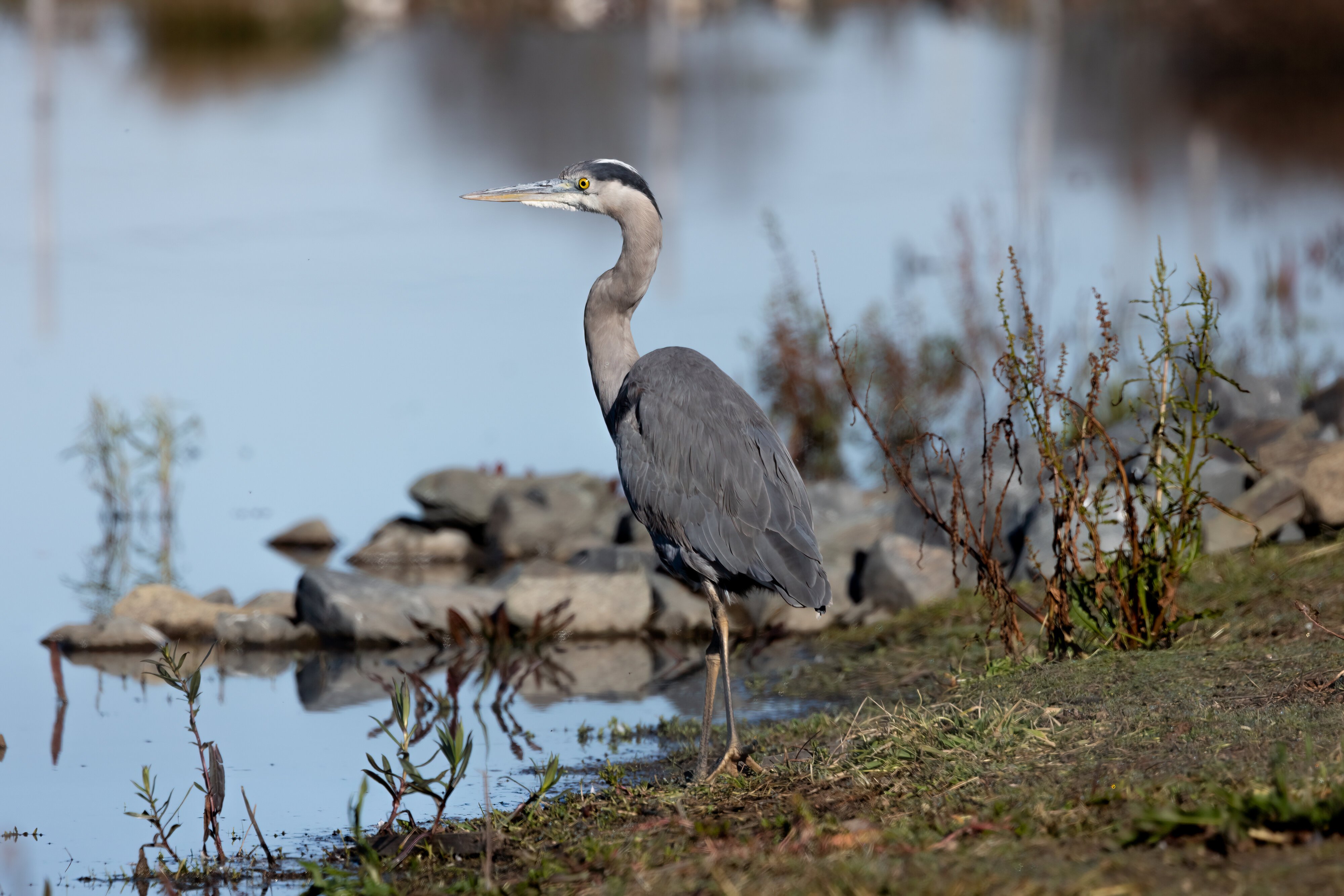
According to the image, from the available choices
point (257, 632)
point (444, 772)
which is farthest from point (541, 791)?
point (257, 632)

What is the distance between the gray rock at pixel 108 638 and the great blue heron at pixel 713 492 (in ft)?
9.19

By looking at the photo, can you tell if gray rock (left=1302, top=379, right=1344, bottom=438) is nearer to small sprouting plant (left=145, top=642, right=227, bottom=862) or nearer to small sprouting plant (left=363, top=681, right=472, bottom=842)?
small sprouting plant (left=363, top=681, right=472, bottom=842)

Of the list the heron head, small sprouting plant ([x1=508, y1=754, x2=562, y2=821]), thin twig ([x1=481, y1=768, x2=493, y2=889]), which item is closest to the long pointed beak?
the heron head

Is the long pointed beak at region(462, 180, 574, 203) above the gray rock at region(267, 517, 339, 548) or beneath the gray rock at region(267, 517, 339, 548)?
above

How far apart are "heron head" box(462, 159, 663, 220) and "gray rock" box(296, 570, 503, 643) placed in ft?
6.91

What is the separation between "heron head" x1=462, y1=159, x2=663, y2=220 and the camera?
635 cm

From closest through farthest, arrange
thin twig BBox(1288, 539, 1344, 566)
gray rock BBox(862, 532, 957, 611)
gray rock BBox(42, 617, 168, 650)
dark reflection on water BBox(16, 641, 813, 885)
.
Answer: dark reflection on water BBox(16, 641, 813, 885) < thin twig BBox(1288, 539, 1344, 566) < gray rock BBox(42, 617, 168, 650) < gray rock BBox(862, 532, 957, 611)

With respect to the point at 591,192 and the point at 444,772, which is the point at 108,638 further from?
the point at 444,772

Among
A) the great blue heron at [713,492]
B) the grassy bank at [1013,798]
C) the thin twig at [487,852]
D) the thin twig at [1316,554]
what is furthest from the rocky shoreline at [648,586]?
the thin twig at [487,852]

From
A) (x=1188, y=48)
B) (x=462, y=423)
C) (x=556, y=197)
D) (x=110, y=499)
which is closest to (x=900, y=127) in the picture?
(x=1188, y=48)

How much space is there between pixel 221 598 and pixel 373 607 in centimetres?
93

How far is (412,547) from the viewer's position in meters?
9.42

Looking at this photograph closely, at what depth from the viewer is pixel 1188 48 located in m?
34.5

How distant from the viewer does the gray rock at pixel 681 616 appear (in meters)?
8.03
